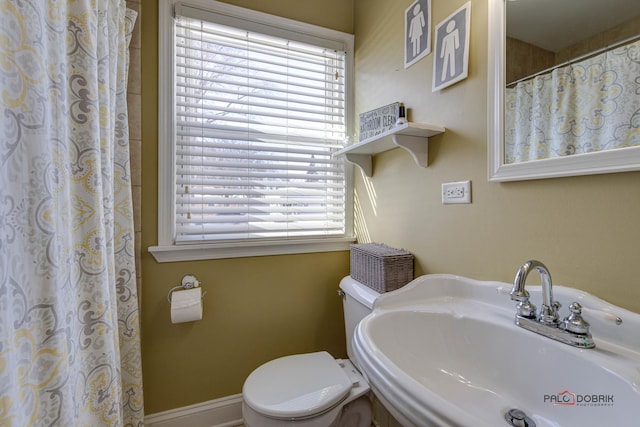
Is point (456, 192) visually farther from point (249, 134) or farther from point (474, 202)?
point (249, 134)

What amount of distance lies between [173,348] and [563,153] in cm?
173

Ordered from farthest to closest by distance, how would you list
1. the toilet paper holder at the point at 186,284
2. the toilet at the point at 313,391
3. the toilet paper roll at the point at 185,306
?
the toilet paper holder at the point at 186,284, the toilet paper roll at the point at 185,306, the toilet at the point at 313,391

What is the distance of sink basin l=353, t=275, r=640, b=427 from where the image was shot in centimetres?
56

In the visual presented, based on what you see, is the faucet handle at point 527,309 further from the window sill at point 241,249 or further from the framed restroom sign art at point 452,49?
the window sill at point 241,249

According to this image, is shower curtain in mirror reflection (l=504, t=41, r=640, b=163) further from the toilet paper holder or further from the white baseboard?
the white baseboard

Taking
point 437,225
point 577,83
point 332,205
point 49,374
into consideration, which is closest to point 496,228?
point 437,225

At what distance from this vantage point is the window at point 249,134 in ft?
4.64

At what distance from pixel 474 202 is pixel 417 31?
789 mm

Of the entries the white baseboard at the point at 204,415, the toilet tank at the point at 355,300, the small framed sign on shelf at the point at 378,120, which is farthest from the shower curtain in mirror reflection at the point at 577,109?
the white baseboard at the point at 204,415

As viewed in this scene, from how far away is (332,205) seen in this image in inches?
68.6

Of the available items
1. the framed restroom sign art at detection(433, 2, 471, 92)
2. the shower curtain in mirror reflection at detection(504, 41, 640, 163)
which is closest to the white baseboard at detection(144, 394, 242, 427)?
the shower curtain in mirror reflection at detection(504, 41, 640, 163)

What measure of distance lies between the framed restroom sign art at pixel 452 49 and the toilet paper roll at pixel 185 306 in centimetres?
138

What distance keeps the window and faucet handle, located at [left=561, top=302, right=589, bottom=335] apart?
114cm

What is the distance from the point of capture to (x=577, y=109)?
751mm
